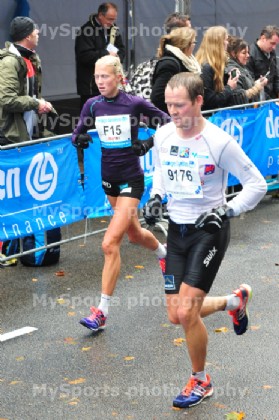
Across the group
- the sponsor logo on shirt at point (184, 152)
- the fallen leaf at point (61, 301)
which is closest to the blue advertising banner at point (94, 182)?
the fallen leaf at point (61, 301)

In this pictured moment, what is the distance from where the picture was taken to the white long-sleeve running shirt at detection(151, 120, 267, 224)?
5.60 m

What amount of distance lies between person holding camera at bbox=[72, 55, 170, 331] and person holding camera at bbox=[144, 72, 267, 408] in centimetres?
150

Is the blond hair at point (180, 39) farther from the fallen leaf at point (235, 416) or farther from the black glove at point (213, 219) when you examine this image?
the fallen leaf at point (235, 416)

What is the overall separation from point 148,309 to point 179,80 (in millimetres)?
2785

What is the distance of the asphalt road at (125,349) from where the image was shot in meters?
5.77

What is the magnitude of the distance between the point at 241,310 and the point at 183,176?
3.93 feet

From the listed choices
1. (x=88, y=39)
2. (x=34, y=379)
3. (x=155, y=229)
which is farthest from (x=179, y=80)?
(x=88, y=39)

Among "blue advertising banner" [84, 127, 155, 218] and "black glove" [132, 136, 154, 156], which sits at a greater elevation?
"black glove" [132, 136, 154, 156]

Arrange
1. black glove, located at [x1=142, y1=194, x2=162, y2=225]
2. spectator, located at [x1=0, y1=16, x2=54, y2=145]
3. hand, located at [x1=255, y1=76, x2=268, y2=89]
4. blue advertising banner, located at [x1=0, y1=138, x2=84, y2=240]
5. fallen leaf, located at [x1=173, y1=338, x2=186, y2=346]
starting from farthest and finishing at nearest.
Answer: hand, located at [x1=255, y1=76, x2=268, y2=89], spectator, located at [x1=0, y1=16, x2=54, y2=145], blue advertising banner, located at [x1=0, y1=138, x2=84, y2=240], fallen leaf, located at [x1=173, y1=338, x2=186, y2=346], black glove, located at [x1=142, y1=194, x2=162, y2=225]

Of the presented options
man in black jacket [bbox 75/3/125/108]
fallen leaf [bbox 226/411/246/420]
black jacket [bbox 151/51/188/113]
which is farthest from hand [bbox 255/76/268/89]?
fallen leaf [bbox 226/411/246/420]

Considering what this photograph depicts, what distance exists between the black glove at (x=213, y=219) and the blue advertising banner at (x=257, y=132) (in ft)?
17.2

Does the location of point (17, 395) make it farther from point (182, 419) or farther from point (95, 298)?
point (95, 298)

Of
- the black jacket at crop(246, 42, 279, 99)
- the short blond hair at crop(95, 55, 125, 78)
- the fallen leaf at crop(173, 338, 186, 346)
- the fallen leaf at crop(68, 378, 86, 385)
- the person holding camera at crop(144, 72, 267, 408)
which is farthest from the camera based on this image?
the black jacket at crop(246, 42, 279, 99)

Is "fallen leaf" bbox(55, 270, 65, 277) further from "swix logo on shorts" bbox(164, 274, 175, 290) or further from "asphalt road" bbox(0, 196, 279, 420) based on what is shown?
"swix logo on shorts" bbox(164, 274, 175, 290)
